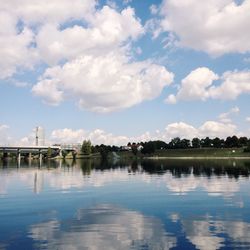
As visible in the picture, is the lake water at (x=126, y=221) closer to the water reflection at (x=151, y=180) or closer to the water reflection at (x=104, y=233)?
the water reflection at (x=104, y=233)

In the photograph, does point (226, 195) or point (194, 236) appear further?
point (226, 195)

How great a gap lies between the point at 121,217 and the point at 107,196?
20038 mm

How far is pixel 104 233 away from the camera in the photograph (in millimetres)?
32594

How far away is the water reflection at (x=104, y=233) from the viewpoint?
28609 millimetres

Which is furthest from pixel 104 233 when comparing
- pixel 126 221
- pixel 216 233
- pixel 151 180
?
pixel 151 180

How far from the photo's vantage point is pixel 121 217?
4059 centimetres

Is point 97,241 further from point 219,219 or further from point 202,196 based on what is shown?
point 202,196

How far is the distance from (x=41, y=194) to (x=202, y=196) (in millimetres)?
26246

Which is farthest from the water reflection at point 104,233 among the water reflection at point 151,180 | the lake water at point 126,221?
the water reflection at point 151,180

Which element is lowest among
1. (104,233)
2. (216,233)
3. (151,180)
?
(216,233)

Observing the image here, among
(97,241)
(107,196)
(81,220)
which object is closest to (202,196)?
(107,196)

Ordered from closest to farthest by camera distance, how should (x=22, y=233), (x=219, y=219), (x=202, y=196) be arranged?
(x=22, y=233)
(x=219, y=219)
(x=202, y=196)

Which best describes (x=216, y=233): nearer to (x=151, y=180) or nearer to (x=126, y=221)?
(x=126, y=221)

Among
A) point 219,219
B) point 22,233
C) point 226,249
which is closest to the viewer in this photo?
point 226,249
